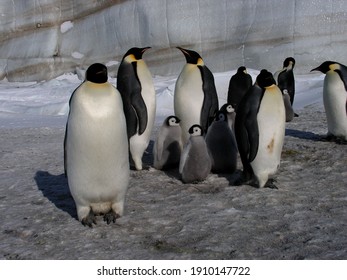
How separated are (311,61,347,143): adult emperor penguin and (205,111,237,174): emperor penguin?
154 cm

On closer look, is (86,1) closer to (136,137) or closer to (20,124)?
(20,124)

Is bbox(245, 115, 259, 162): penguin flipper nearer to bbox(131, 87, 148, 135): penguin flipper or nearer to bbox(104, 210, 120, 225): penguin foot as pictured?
bbox(131, 87, 148, 135): penguin flipper

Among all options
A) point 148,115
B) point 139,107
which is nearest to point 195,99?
point 148,115

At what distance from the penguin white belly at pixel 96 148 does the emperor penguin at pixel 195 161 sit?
93 cm

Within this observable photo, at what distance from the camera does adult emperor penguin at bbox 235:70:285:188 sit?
4195 millimetres

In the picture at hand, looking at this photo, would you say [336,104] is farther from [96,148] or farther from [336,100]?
[96,148]

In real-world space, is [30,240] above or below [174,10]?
below

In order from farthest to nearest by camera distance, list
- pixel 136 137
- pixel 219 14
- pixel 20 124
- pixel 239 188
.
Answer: pixel 219 14, pixel 20 124, pixel 136 137, pixel 239 188

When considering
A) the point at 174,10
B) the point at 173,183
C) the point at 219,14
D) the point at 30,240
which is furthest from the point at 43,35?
the point at 30,240

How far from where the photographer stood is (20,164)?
5.27 meters

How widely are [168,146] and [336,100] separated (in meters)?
2.01

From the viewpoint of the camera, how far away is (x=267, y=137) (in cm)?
420

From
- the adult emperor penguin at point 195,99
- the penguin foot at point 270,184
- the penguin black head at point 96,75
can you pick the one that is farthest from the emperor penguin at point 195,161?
the penguin black head at point 96,75
